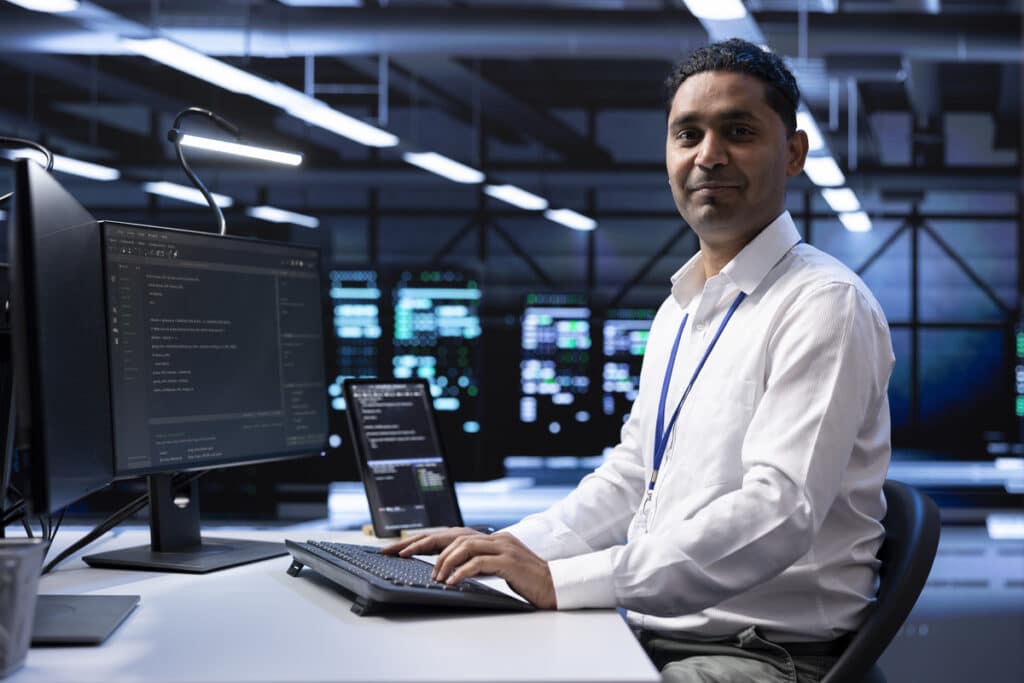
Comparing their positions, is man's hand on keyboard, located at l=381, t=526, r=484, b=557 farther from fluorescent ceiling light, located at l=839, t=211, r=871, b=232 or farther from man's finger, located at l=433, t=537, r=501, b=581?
fluorescent ceiling light, located at l=839, t=211, r=871, b=232

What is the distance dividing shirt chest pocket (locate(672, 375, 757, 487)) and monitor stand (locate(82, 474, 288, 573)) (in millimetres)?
750

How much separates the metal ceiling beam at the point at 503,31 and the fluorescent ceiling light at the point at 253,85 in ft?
2.83

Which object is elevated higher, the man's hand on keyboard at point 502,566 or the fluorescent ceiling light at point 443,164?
Result: the fluorescent ceiling light at point 443,164

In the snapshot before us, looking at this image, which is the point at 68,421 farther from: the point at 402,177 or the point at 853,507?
the point at 402,177

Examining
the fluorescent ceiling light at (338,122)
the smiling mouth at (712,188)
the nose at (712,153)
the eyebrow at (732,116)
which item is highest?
the fluorescent ceiling light at (338,122)

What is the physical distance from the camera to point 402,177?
12812 mm

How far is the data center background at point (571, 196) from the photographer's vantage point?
29.7 feet

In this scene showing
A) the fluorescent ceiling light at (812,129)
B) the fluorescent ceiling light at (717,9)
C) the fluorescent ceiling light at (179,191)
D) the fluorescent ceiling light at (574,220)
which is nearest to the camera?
the fluorescent ceiling light at (717,9)

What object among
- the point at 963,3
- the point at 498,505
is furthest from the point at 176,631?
the point at 963,3

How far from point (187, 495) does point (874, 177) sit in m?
11.0

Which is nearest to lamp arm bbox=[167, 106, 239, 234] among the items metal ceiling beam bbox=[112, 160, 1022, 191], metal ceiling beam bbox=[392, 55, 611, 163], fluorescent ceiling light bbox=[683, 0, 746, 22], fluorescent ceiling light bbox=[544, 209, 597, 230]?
fluorescent ceiling light bbox=[683, 0, 746, 22]

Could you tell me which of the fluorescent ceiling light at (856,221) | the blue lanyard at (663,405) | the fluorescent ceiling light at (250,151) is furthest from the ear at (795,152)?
the fluorescent ceiling light at (856,221)

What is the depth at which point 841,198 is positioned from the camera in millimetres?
9922

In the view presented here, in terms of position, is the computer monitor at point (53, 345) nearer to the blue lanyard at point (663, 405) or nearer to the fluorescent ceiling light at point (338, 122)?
the blue lanyard at point (663, 405)
